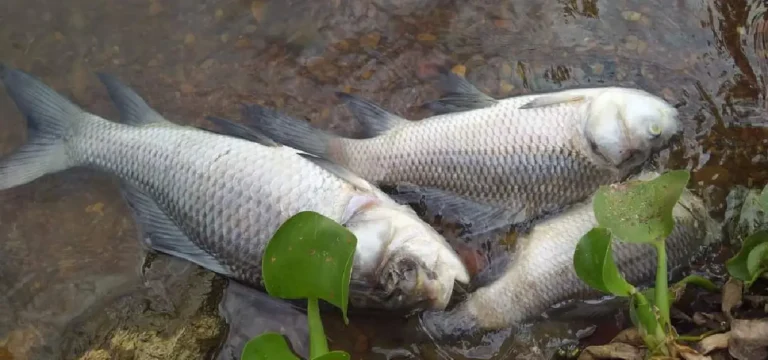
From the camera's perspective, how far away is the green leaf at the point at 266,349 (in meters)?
2.22

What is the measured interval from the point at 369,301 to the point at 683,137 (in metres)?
1.46

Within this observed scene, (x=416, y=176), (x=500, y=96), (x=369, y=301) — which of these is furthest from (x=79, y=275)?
(x=500, y=96)

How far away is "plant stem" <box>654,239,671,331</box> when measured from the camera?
2199 mm

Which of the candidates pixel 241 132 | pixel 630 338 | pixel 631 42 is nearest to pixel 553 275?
pixel 630 338

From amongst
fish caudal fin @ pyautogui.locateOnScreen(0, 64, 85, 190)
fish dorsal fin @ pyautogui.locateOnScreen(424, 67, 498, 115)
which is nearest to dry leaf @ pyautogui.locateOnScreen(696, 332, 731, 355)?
fish dorsal fin @ pyautogui.locateOnScreen(424, 67, 498, 115)

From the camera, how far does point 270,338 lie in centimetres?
225

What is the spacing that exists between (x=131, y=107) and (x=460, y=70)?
4.61ft

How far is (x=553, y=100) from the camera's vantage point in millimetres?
2605

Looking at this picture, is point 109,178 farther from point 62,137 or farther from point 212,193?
point 212,193

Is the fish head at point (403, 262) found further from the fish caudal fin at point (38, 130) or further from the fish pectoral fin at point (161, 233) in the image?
the fish caudal fin at point (38, 130)

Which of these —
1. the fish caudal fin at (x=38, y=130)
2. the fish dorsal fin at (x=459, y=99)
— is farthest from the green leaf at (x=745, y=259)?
the fish caudal fin at (x=38, y=130)

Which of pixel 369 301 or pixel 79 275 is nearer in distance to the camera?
pixel 369 301

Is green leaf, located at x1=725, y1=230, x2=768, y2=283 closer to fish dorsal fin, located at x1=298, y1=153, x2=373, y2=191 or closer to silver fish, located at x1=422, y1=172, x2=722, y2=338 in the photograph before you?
silver fish, located at x1=422, y1=172, x2=722, y2=338

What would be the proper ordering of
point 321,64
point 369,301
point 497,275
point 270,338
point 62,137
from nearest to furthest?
point 270,338, point 369,301, point 497,275, point 62,137, point 321,64
